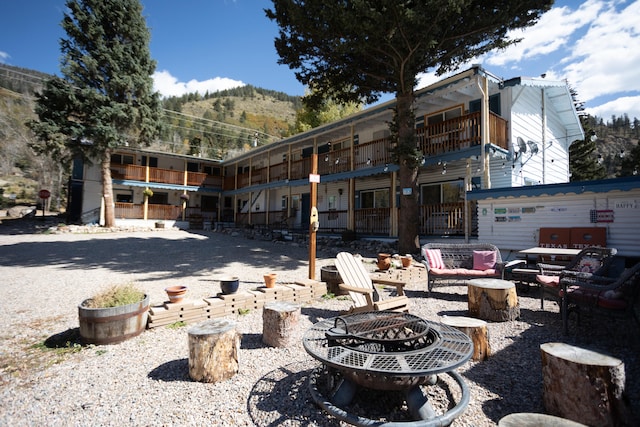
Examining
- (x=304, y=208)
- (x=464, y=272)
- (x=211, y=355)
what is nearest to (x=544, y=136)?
(x=464, y=272)

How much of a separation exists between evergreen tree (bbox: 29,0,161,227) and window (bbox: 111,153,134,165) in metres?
3.33

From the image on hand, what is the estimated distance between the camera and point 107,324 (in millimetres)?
3793

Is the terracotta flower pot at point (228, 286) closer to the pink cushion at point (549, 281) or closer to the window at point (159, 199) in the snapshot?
the pink cushion at point (549, 281)

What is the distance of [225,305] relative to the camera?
4.95 meters

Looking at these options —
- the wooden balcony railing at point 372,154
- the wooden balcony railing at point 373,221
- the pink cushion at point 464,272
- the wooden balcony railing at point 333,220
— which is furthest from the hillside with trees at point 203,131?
the pink cushion at point 464,272

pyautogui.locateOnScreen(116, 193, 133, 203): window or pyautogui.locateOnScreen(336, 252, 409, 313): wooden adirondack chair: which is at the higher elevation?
pyautogui.locateOnScreen(116, 193, 133, 203): window

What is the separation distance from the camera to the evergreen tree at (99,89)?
59.7 ft

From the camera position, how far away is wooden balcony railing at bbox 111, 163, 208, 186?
866 inches

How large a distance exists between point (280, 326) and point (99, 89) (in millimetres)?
22642

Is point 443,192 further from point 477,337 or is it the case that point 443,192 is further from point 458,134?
point 477,337

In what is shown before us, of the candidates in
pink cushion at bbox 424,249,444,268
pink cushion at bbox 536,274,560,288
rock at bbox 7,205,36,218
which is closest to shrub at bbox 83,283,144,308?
pink cushion at bbox 424,249,444,268

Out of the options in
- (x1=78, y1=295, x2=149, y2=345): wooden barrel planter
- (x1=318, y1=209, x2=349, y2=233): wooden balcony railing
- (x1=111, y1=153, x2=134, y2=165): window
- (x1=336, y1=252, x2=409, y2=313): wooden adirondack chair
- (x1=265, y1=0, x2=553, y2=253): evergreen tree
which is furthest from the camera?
(x1=111, y1=153, x2=134, y2=165): window

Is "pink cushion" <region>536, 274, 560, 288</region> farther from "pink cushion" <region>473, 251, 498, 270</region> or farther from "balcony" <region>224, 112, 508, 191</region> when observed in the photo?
"balcony" <region>224, 112, 508, 191</region>

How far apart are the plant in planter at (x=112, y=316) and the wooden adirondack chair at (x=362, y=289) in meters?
2.82
